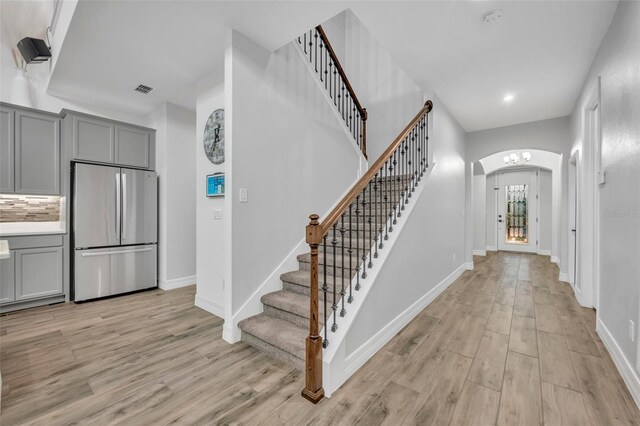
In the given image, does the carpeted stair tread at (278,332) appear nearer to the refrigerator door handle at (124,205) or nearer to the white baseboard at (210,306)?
the white baseboard at (210,306)

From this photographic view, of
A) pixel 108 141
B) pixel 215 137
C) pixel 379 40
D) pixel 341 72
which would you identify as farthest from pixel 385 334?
pixel 108 141

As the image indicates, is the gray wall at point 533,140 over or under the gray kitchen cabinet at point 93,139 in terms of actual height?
over

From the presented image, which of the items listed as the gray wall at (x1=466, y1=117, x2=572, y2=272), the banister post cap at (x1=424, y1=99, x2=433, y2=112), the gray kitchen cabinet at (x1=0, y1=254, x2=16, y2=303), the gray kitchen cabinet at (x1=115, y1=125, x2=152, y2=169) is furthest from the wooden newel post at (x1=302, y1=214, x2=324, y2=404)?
the gray wall at (x1=466, y1=117, x2=572, y2=272)

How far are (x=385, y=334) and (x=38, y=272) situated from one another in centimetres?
413

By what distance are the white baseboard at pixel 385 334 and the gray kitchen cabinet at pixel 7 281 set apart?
395 cm

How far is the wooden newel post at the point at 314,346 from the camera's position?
1767 mm

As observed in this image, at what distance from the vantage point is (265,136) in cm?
Answer: 279

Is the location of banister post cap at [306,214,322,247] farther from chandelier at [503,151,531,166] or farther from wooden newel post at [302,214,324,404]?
chandelier at [503,151,531,166]

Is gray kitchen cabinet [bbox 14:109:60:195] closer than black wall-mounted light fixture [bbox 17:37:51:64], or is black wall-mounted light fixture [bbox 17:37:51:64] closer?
black wall-mounted light fixture [bbox 17:37:51:64]

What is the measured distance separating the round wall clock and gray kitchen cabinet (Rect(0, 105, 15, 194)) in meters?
2.29

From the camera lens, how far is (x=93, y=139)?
3789 mm

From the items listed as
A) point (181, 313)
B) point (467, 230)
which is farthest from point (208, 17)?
point (467, 230)

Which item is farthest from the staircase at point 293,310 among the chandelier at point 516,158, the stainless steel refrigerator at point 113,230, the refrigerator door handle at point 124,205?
the chandelier at point 516,158

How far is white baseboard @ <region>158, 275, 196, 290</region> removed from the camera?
416 cm
